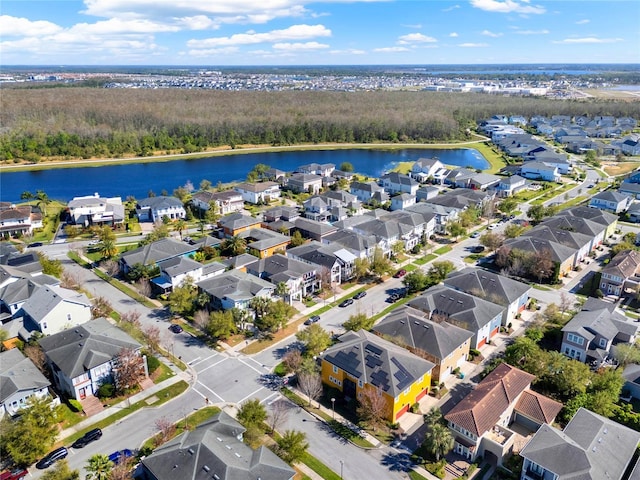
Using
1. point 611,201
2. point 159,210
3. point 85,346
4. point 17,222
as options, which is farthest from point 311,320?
point 611,201

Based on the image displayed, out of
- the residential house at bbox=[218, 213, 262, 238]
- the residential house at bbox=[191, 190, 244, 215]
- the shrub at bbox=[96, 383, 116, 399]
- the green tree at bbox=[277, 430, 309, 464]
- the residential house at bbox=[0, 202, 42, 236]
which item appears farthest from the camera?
the residential house at bbox=[191, 190, 244, 215]

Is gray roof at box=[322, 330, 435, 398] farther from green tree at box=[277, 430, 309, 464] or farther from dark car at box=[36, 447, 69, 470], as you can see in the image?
dark car at box=[36, 447, 69, 470]

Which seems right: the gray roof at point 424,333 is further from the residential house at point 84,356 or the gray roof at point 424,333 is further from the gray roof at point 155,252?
the gray roof at point 155,252

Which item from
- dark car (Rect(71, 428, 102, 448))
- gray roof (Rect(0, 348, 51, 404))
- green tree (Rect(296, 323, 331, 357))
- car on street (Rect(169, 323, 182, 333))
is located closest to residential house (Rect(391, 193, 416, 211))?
green tree (Rect(296, 323, 331, 357))

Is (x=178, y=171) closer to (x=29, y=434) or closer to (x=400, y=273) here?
(x=400, y=273)

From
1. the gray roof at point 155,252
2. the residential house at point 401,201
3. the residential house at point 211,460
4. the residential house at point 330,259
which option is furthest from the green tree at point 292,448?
the residential house at point 401,201

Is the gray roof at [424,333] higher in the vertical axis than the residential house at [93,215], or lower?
lower

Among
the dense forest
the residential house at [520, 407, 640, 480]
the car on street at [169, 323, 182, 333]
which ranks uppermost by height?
the dense forest
